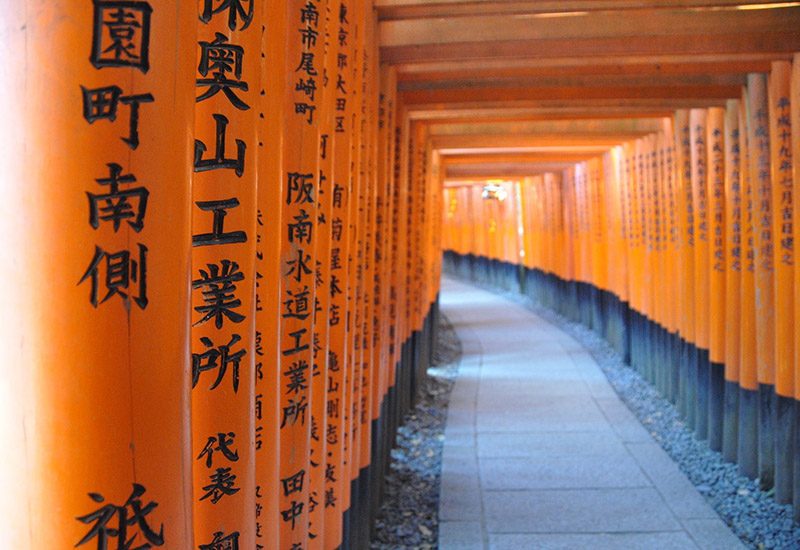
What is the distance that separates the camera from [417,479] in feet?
22.2

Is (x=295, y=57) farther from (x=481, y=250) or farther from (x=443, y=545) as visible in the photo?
(x=481, y=250)

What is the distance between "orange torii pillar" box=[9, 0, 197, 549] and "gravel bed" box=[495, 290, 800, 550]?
16.0 ft

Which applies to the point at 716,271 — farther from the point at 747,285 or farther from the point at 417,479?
the point at 417,479

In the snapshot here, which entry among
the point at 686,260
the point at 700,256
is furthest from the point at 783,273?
the point at 686,260

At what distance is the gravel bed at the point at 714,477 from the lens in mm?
5375

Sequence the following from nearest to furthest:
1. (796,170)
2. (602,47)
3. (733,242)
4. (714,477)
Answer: (796,170), (602,47), (714,477), (733,242)

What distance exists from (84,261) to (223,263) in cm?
69

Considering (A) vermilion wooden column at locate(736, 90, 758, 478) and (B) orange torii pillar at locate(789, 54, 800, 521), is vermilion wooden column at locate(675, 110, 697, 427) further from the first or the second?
(B) orange torii pillar at locate(789, 54, 800, 521)

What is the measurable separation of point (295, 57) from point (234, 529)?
1570mm

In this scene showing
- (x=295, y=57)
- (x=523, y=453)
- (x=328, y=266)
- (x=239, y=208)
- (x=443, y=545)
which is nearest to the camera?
(x=239, y=208)

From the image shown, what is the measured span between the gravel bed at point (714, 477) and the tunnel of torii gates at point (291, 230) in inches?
7.1

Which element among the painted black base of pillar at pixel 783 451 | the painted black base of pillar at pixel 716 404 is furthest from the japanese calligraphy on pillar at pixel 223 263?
the painted black base of pillar at pixel 716 404

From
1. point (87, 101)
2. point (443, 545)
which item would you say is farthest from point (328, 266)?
point (443, 545)

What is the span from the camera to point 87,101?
131 centimetres
